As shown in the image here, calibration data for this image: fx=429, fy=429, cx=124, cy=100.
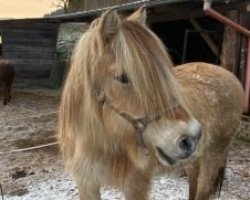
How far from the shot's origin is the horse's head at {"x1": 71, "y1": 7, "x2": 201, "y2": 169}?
2.25m

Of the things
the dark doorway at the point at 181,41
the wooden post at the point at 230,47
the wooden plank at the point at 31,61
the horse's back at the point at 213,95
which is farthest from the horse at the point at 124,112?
the wooden plank at the point at 31,61

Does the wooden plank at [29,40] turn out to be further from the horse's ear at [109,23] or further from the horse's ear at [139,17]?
the horse's ear at [109,23]

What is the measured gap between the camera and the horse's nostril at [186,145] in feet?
7.23

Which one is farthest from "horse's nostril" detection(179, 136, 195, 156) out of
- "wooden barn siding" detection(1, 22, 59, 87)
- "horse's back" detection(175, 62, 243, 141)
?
"wooden barn siding" detection(1, 22, 59, 87)

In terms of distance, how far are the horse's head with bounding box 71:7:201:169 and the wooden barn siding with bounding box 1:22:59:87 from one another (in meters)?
10.6

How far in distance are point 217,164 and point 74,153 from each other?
1.59 meters

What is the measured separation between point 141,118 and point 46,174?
11.0ft

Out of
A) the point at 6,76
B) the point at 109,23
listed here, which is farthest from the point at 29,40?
the point at 109,23

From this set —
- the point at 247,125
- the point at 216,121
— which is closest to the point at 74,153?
the point at 216,121

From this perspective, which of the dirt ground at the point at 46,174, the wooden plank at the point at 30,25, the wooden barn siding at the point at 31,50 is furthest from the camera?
the wooden barn siding at the point at 31,50

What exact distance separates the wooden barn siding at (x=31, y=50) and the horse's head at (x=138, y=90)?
34.7ft

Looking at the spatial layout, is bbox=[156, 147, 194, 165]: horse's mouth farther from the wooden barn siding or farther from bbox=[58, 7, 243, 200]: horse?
the wooden barn siding

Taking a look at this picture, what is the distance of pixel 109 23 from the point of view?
2340mm

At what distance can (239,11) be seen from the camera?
6.58m
